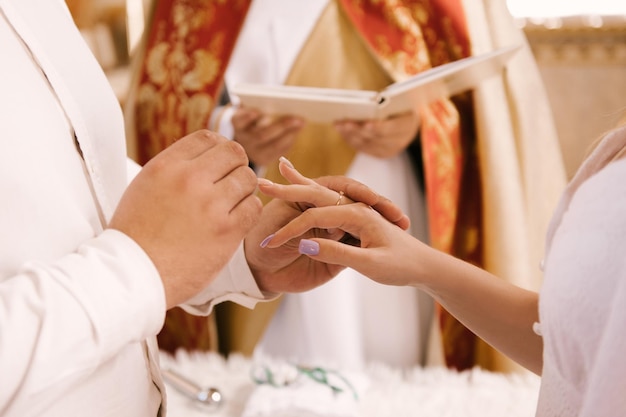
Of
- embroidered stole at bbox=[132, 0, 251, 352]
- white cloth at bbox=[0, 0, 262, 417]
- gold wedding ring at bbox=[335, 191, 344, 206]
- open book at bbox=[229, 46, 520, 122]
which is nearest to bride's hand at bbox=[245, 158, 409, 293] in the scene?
gold wedding ring at bbox=[335, 191, 344, 206]

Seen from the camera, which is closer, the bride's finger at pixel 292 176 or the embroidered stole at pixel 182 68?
the bride's finger at pixel 292 176

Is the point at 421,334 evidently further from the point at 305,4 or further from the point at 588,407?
the point at 588,407

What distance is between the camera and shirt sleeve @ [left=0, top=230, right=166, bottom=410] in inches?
14.4

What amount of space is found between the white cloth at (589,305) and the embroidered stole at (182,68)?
81cm

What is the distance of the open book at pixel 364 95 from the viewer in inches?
34.7

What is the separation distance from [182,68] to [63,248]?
849 mm

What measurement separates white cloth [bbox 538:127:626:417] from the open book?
40 cm

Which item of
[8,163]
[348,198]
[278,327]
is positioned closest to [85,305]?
[8,163]

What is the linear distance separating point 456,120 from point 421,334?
37 centimetres

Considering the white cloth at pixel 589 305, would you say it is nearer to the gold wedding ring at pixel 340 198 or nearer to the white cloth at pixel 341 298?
the gold wedding ring at pixel 340 198

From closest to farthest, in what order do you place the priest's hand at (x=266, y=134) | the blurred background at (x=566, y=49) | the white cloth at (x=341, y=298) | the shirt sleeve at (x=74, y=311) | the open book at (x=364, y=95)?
the shirt sleeve at (x=74, y=311) < the open book at (x=364, y=95) < the priest's hand at (x=266, y=134) < the white cloth at (x=341, y=298) < the blurred background at (x=566, y=49)

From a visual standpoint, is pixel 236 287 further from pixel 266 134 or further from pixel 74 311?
pixel 266 134

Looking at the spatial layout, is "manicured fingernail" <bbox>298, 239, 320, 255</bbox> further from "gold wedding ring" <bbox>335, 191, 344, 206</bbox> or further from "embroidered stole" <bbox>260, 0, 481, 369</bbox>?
"embroidered stole" <bbox>260, 0, 481, 369</bbox>

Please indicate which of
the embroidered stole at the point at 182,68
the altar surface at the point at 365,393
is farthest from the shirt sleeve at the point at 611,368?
the embroidered stole at the point at 182,68
